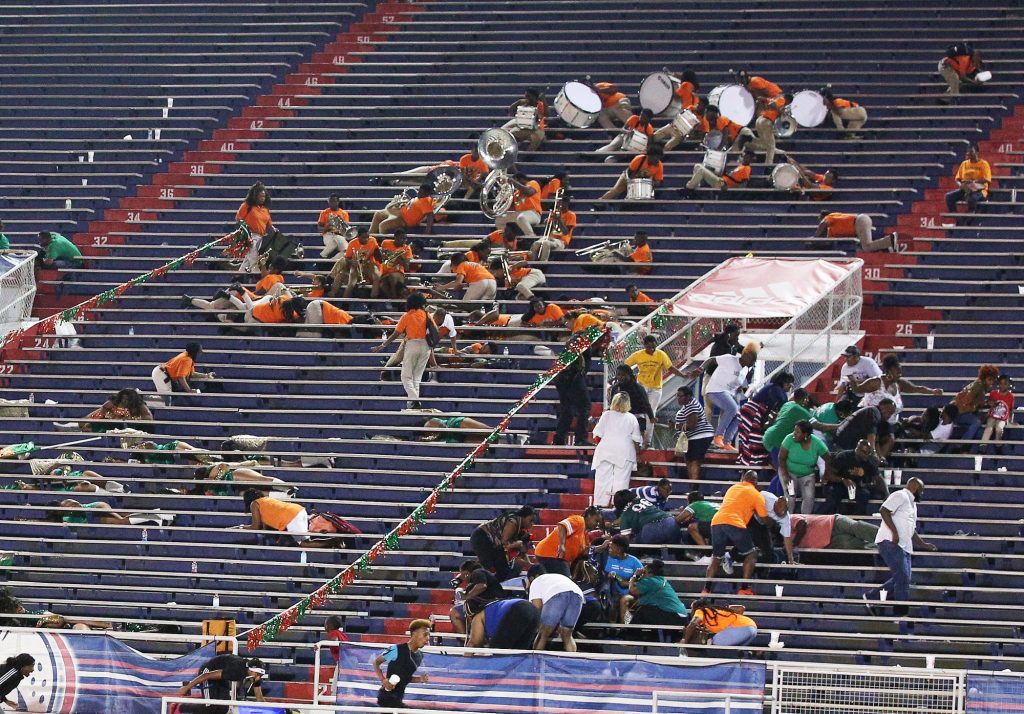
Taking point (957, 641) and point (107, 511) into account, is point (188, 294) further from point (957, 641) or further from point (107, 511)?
point (957, 641)

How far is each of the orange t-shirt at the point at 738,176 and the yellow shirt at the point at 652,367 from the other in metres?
5.64

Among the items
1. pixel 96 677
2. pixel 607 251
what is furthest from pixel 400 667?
pixel 607 251

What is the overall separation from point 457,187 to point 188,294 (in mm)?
3823

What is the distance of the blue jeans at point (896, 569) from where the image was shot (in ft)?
77.0

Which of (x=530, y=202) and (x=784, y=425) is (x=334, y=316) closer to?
(x=530, y=202)

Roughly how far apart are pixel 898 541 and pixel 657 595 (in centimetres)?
234

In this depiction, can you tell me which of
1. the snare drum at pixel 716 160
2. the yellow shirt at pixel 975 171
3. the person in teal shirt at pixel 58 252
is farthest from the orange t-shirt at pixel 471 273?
the yellow shirt at pixel 975 171

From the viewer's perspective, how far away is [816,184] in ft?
105

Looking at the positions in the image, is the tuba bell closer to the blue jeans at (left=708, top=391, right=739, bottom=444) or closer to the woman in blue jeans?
the woman in blue jeans

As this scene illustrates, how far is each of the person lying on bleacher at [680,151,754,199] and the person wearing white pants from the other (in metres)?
5.09

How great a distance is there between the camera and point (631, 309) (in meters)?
29.9

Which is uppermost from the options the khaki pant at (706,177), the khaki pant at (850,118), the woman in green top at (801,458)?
the khaki pant at (850,118)

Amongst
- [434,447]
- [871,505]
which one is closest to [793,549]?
[871,505]

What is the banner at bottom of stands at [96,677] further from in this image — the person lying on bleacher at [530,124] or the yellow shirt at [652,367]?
the person lying on bleacher at [530,124]
